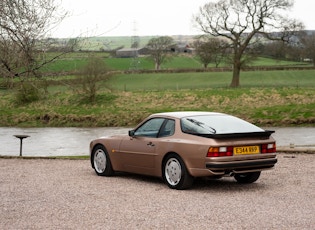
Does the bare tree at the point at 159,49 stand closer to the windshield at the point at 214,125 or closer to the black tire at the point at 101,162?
the black tire at the point at 101,162

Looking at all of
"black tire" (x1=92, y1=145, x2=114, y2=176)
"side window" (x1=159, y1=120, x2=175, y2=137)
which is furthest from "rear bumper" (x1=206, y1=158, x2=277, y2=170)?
"black tire" (x1=92, y1=145, x2=114, y2=176)

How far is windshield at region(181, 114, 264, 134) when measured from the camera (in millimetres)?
11797

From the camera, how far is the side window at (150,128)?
41.8 feet

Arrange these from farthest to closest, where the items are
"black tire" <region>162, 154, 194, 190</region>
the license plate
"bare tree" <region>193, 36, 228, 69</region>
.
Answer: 1. "bare tree" <region>193, 36, 228, 69</region>
2. "black tire" <region>162, 154, 194, 190</region>
3. the license plate

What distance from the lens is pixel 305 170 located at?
46.6ft

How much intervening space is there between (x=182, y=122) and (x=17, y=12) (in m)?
4.20

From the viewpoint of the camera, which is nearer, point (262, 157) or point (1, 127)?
point (262, 157)

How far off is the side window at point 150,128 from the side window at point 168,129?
0.50 feet

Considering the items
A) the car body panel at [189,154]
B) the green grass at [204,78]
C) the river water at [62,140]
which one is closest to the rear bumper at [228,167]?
the car body panel at [189,154]

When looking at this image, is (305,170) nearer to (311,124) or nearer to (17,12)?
(17,12)

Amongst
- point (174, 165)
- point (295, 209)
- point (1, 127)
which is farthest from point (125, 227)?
point (1, 127)

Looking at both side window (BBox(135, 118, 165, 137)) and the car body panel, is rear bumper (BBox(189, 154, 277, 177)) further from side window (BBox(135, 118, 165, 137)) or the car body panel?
side window (BBox(135, 118, 165, 137))

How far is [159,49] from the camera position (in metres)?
108

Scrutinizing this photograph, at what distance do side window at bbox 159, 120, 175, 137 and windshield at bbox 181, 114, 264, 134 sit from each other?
9.4 inches
